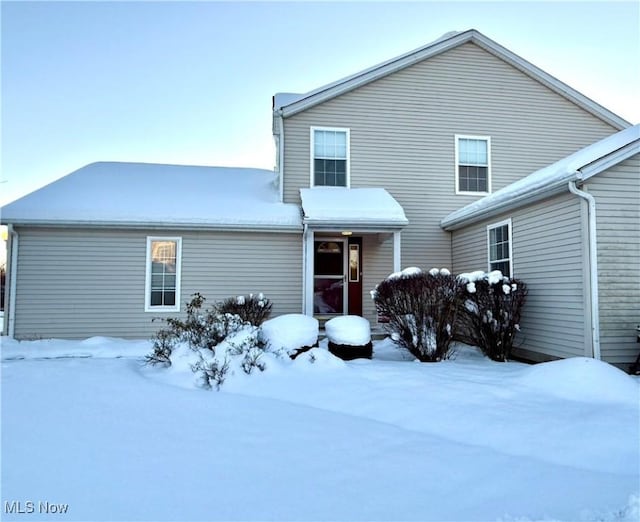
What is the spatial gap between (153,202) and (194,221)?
1.32 meters

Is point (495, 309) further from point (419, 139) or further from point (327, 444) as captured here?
point (419, 139)

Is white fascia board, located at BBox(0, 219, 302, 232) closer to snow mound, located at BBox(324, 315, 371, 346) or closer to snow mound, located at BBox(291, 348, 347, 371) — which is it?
snow mound, located at BBox(324, 315, 371, 346)

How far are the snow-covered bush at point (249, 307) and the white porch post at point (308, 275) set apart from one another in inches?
35.7

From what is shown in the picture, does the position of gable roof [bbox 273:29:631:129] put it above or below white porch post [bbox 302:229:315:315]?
above

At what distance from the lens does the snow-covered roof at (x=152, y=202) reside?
938cm

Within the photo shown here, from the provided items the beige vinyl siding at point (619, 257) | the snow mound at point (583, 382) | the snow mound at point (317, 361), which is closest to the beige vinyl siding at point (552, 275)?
the beige vinyl siding at point (619, 257)

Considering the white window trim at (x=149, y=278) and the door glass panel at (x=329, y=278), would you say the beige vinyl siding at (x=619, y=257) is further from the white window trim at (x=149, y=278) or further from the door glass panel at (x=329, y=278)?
the white window trim at (x=149, y=278)

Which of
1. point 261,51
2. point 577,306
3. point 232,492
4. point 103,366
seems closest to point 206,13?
point 261,51

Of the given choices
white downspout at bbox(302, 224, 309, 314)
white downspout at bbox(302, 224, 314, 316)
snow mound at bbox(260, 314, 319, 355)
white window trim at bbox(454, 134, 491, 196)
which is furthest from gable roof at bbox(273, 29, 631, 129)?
snow mound at bbox(260, 314, 319, 355)

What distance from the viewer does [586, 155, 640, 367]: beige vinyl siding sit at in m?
6.41

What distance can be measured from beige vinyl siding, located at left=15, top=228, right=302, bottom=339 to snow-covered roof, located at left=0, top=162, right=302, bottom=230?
0.39m

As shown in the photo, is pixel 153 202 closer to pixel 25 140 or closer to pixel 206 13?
pixel 206 13

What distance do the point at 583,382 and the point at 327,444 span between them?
321cm

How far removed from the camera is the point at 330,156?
11.4 metres
